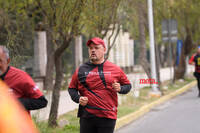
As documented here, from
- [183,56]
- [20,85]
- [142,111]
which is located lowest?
[142,111]

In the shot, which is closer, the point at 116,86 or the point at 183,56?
the point at 116,86

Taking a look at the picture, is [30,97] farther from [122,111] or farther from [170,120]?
[122,111]

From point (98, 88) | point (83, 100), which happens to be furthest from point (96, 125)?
point (98, 88)

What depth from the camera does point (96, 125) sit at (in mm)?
4859

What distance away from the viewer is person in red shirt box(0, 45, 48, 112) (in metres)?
3.79

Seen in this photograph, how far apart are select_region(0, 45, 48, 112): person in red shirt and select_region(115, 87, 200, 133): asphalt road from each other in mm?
5412

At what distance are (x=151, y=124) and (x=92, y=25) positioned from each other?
3013 millimetres

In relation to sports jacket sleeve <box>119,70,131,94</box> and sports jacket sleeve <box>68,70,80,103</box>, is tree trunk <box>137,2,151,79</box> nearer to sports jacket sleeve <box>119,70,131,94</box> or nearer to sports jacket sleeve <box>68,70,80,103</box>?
sports jacket sleeve <box>119,70,131,94</box>

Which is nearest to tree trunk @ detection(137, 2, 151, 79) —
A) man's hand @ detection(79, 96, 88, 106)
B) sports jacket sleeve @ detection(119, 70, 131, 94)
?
sports jacket sleeve @ detection(119, 70, 131, 94)

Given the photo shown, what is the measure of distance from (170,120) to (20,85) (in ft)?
23.0

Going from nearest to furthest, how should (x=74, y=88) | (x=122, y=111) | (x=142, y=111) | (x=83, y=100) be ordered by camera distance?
1. (x=83, y=100)
2. (x=74, y=88)
3. (x=122, y=111)
4. (x=142, y=111)

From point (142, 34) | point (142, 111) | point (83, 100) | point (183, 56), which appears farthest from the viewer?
point (183, 56)

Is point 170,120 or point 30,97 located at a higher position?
point 30,97

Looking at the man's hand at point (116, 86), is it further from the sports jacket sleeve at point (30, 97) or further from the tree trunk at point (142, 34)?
the tree trunk at point (142, 34)
